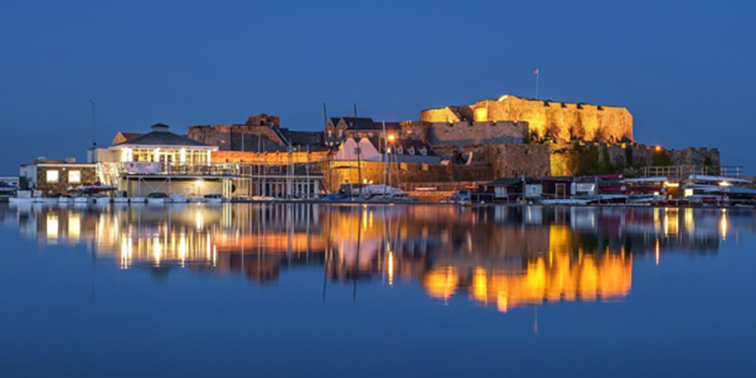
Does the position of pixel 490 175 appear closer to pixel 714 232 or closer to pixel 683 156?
pixel 683 156

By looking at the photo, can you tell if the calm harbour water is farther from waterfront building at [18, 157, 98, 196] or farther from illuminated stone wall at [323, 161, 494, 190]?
illuminated stone wall at [323, 161, 494, 190]

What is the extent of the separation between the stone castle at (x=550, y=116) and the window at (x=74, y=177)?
42.0m

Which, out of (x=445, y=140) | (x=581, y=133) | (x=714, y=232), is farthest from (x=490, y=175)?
(x=714, y=232)

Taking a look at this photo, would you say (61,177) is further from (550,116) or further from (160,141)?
(550,116)

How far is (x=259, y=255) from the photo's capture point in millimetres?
13500

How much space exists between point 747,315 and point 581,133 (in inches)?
3519

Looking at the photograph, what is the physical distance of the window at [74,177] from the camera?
57.0m

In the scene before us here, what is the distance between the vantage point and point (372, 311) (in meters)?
7.99

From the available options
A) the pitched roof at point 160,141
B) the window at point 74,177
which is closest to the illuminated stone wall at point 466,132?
the pitched roof at point 160,141

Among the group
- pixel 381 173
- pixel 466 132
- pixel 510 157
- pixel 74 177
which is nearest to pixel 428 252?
pixel 74 177

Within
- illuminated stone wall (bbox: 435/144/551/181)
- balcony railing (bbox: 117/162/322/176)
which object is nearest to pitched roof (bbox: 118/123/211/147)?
balcony railing (bbox: 117/162/322/176)

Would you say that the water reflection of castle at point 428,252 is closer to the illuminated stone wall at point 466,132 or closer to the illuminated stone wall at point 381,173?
the illuminated stone wall at point 381,173

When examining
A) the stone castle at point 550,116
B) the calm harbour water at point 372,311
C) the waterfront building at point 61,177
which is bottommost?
the calm harbour water at point 372,311

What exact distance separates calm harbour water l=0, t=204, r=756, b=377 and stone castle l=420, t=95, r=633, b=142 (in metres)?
74.4
